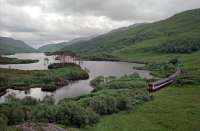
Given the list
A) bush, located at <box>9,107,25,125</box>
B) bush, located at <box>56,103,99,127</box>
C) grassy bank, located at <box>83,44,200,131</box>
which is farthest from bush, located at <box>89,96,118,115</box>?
bush, located at <box>9,107,25,125</box>

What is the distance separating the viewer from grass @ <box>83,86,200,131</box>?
147 feet

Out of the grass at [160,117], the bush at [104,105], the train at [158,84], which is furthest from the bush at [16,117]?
the train at [158,84]

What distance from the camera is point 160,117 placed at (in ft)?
165

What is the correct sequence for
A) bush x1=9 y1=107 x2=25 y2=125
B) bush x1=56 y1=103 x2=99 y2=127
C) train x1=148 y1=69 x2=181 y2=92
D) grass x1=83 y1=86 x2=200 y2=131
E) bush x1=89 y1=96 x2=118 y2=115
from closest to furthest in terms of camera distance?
bush x1=9 y1=107 x2=25 y2=125 < grass x1=83 y1=86 x2=200 y2=131 < bush x1=56 y1=103 x2=99 y2=127 < bush x1=89 y1=96 x2=118 y2=115 < train x1=148 y1=69 x2=181 y2=92

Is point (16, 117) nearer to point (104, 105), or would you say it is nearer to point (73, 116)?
point (73, 116)

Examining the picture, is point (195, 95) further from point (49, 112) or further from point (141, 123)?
point (49, 112)

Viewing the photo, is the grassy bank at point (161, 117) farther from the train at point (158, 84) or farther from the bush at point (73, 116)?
the train at point (158, 84)

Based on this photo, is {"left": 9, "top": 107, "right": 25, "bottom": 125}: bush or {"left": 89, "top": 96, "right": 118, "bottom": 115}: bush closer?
{"left": 9, "top": 107, "right": 25, "bottom": 125}: bush

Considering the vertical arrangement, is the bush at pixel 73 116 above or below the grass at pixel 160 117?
above

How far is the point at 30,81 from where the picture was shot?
380ft

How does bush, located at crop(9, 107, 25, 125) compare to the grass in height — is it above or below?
above

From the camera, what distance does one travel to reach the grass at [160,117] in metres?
44.9

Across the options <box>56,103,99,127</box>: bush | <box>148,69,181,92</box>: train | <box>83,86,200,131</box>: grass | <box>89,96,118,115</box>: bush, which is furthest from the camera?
<box>148,69,181,92</box>: train

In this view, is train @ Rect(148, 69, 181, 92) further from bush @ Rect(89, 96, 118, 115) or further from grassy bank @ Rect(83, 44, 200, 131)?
bush @ Rect(89, 96, 118, 115)
